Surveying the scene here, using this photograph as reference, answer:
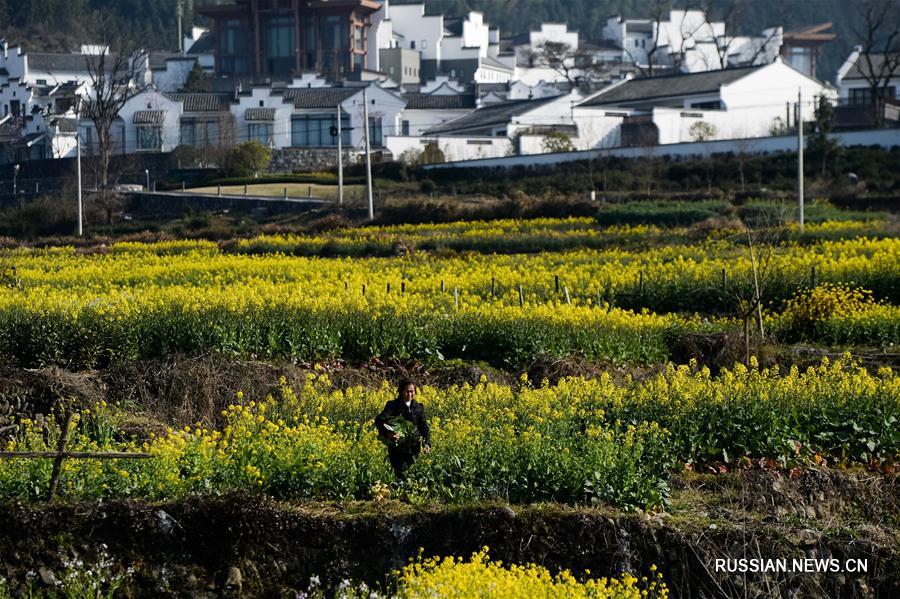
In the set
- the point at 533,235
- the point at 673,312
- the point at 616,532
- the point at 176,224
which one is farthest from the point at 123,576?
the point at 176,224

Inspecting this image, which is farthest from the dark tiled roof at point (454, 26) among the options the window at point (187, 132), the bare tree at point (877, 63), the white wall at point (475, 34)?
the window at point (187, 132)

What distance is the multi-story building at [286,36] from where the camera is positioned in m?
93.6

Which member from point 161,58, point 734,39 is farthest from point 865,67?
point 161,58

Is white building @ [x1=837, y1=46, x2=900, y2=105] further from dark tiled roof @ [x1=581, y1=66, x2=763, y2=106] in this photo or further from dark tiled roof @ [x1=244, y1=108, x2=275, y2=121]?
dark tiled roof @ [x1=244, y1=108, x2=275, y2=121]

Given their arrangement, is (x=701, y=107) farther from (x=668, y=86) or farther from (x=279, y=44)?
(x=279, y=44)

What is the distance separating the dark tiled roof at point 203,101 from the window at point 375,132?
25.3 feet

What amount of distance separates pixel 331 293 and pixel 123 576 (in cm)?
1303

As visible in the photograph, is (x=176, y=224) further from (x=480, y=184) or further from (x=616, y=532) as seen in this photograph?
(x=616, y=532)

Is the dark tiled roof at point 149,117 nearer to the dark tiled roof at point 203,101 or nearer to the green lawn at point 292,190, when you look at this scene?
the dark tiled roof at point 203,101

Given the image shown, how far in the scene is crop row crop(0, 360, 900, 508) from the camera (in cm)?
1245

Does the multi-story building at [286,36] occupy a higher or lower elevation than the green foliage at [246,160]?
higher

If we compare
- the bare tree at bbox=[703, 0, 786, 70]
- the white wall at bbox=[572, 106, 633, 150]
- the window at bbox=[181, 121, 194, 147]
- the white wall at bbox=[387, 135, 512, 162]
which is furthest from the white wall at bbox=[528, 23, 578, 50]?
the white wall at bbox=[387, 135, 512, 162]

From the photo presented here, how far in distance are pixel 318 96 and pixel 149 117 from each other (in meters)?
8.94

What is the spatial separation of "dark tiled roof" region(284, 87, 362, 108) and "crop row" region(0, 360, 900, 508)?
200 ft
